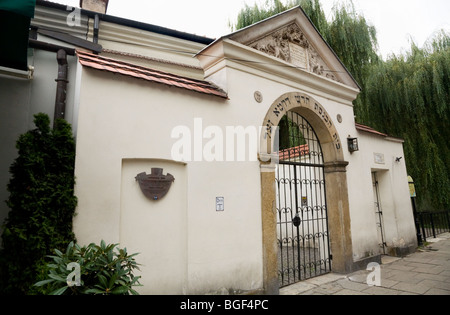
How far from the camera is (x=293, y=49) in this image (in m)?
6.45

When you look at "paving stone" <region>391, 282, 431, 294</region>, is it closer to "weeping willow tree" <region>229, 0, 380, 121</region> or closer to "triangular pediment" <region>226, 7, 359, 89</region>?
"triangular pediment" <region>226, 7, 359, 89</region>

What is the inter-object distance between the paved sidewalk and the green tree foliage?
13.0ft

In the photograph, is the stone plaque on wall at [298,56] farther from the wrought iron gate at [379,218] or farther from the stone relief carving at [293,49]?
the wrought iron gate at [379,218]

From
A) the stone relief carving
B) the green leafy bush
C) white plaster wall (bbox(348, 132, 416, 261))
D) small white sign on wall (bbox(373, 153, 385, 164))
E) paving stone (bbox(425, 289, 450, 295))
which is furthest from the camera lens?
small white sign on wall (bbox(373, 153, 385, 164))

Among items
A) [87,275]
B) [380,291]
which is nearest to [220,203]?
[87,275]

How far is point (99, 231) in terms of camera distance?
338 centimetres

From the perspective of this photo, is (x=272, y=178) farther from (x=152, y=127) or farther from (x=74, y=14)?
(x=74, y=14)

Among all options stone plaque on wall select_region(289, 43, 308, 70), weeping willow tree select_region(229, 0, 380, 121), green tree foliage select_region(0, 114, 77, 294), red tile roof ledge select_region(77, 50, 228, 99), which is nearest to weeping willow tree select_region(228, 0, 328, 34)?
weeping willow tree select_region(229, 0, 380, 121)

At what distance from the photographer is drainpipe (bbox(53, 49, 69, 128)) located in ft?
14.0

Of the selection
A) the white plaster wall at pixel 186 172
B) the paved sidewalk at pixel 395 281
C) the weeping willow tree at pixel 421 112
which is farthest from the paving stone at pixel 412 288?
the weeping willow tree at pixel 421 112

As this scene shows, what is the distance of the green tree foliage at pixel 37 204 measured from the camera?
282 centimetres

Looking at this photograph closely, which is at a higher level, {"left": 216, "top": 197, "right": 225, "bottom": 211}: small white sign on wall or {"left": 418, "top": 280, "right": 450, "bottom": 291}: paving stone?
{"left": 216, "top": 197, "right": 225, "bottom": 211}: small white sign on wall

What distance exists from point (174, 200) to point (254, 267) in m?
1.89

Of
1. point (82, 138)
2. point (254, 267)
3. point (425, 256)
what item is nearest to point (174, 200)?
point (82, 138)
